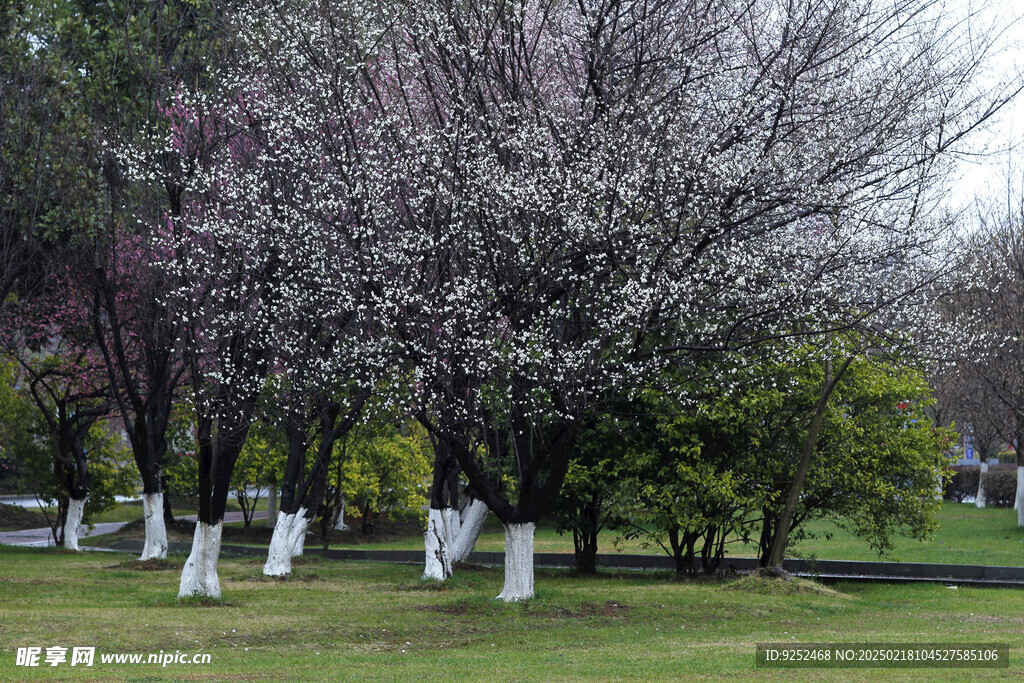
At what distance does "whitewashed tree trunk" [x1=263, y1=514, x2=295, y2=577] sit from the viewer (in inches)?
870

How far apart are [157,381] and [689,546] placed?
37.9 feet

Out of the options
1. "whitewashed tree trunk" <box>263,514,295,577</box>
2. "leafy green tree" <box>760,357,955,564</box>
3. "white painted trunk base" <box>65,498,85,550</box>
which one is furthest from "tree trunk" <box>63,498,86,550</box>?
"leafy green tree" <box>760,357,955,564</box>

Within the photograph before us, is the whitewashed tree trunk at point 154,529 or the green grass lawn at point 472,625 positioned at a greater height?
the whitewashed tree trunk at point 154,529

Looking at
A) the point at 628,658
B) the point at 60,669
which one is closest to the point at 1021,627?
the point at 628,658

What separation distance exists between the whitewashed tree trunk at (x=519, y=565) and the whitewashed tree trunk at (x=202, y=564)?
15.3 ft

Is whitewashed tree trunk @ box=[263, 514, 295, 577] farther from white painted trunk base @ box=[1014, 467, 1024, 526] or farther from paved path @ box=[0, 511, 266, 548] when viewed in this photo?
white painted trunk base @ box=[1014, 467, 1024, 526]

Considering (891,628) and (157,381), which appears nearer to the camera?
(891,628)

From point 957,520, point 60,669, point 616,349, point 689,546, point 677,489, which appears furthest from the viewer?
point 957,520

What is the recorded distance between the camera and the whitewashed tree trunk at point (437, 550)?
2156cm

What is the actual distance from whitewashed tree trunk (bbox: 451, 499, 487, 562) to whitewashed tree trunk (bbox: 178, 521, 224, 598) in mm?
9013

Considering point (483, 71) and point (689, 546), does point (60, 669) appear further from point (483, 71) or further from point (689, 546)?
point (689, 546)

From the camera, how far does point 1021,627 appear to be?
14.6m

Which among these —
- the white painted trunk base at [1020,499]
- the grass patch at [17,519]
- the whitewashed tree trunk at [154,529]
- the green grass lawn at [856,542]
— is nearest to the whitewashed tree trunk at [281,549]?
the whitewashed tree trunk at [154,529]

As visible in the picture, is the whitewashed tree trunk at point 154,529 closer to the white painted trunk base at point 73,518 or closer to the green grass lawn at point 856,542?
the white painted trunk base at point 73,518
